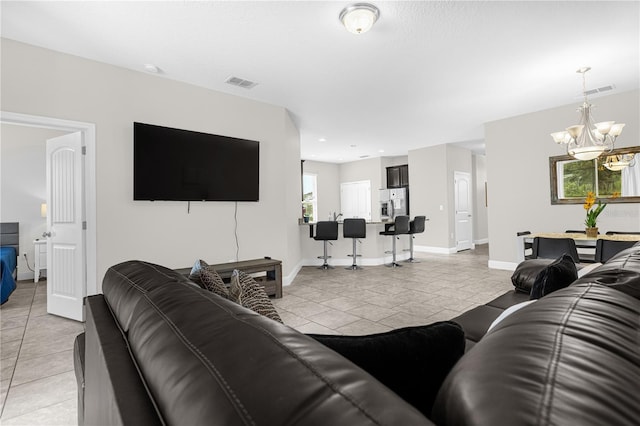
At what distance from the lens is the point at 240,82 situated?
3977mm

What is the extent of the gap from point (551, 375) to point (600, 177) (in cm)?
608

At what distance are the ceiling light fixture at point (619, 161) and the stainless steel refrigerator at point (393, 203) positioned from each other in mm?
4890

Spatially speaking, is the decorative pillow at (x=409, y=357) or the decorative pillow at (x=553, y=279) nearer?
the decorative pillow at (x=409, y=357)

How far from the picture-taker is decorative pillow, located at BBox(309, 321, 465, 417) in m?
0.67

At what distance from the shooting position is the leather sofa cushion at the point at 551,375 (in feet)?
1.09

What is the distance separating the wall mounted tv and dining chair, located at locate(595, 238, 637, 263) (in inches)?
160

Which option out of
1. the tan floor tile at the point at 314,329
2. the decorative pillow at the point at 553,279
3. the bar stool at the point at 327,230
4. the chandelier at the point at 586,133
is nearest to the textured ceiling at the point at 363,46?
the chandelier at the point at 586,133

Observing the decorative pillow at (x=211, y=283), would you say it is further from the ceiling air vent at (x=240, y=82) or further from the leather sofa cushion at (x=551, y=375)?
the ceiling air vent at (x=240, y=82)

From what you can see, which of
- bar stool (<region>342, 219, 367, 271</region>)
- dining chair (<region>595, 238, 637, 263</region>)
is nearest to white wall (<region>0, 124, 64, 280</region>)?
bar stool (<region>342, 219, 367, 271</region>)

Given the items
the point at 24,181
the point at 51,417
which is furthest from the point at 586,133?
the point at 24,181

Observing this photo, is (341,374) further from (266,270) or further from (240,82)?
(240,82)

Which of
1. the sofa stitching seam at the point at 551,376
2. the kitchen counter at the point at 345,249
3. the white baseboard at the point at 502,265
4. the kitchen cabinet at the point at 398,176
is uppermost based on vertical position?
the kitchen cabinet at the point at 398,176

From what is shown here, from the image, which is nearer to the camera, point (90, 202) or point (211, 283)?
point (211, 283)

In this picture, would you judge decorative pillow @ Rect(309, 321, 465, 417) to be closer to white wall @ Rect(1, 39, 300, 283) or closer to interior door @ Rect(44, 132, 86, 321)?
white wall @ Rect(1, 39, 300, 283)
